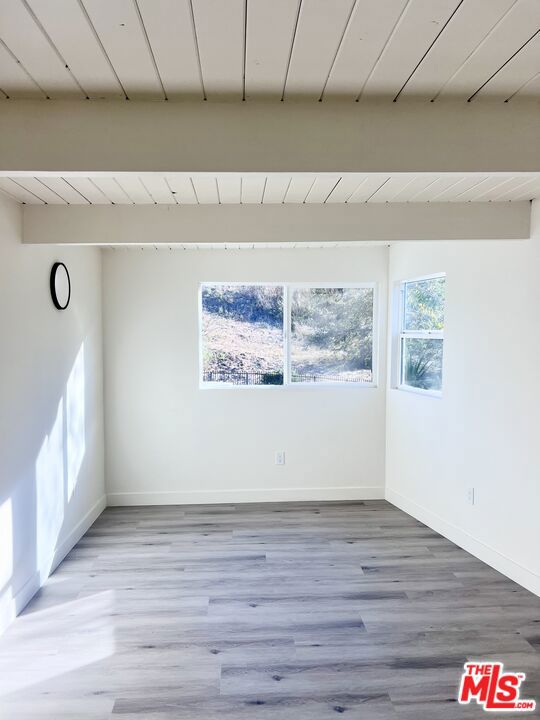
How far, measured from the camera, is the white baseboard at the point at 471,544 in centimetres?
293

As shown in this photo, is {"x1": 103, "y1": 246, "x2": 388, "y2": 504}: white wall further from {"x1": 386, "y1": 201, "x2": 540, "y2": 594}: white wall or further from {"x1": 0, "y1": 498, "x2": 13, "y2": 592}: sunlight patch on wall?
{"x1": 0, "y1": 498, "x2": 13, "y2": 592}: sunlight patch on wall

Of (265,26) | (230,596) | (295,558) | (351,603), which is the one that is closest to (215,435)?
(295,558)

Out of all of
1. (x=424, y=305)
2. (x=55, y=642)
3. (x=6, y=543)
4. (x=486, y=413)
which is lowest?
(x=55, y=642)

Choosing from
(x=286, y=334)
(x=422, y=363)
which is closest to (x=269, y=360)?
(x=286, y=334)

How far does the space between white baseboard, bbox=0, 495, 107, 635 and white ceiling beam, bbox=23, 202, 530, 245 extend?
1.91 meters

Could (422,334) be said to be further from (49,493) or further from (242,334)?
(49,493)

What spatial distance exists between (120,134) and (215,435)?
3054 millimetres

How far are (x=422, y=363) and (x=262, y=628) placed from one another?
2392mm

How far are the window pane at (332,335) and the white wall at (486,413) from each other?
23.8 inches

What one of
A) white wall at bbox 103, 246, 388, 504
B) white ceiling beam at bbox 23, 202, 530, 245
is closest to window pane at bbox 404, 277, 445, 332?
white wall at bbox 103, 246, 388, 504

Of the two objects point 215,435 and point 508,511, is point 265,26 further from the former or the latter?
point 215,435

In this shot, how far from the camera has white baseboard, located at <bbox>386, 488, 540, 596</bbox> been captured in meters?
2.93

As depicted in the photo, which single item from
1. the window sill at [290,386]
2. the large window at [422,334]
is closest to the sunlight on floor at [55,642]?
the window sill at [290,386]

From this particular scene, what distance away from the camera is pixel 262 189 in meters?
2.42
